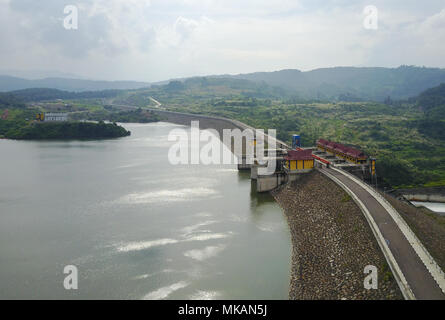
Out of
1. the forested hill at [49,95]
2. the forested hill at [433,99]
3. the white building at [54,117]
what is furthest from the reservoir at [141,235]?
the forested hill at [49,95]

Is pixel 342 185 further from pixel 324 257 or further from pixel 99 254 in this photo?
pixel 99 254

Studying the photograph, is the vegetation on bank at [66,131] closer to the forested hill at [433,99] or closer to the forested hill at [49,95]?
the forested hill at [49,95]

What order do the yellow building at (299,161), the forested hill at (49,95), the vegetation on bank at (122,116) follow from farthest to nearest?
1. the forested hill at (49,95)
2. the vegetation on bank at (122,116)
3. the yellow building at (299,161)

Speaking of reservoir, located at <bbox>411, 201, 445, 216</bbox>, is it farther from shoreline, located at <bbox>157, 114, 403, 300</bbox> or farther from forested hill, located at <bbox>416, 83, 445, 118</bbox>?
forested hill, located at <bbox>416, 83, 445, 118</bbox>

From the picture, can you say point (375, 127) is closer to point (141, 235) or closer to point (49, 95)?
point (141, 235)

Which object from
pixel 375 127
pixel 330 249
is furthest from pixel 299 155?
pixel 375 127

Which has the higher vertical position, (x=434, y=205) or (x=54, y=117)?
(x=54, y=117)

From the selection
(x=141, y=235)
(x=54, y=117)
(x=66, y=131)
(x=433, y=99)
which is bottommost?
(x=141, y=235)
